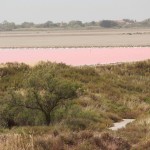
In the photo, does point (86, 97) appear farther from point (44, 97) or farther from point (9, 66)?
point (9, 66)

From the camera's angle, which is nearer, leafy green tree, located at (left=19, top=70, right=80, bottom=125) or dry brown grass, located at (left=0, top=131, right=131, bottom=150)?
dry brown grass, located at (left=0, top=131, right=131, bottom=150)

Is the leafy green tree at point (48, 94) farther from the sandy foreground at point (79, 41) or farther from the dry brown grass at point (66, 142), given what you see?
the sandy foreground at point (79, 41)

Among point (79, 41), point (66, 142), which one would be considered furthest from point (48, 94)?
point (79, 41)

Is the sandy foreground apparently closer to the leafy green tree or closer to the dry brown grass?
the leafy green tree

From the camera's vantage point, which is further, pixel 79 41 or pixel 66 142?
pixel 79 41

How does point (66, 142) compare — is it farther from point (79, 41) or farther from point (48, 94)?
point (79, 41)

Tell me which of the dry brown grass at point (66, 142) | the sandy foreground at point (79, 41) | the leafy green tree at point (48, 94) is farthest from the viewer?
the sandy foreground at point (79, 41)

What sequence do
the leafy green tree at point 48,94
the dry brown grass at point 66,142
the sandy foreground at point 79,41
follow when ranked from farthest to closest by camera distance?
the sandy foreground at point 79,41
the leafy green tree at point 48,94
the dry brown grass at point 66,142

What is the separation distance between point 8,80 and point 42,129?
19.0 m

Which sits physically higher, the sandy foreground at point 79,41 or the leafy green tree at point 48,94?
the leafy green tree at point 48,94

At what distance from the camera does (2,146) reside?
12.5 meters

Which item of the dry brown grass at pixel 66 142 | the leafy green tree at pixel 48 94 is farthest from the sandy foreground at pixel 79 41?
the dry brown grass at pixel 66 142

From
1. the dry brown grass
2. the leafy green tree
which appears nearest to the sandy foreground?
the leafy green tree

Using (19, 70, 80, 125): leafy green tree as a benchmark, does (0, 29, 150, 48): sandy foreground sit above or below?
below
